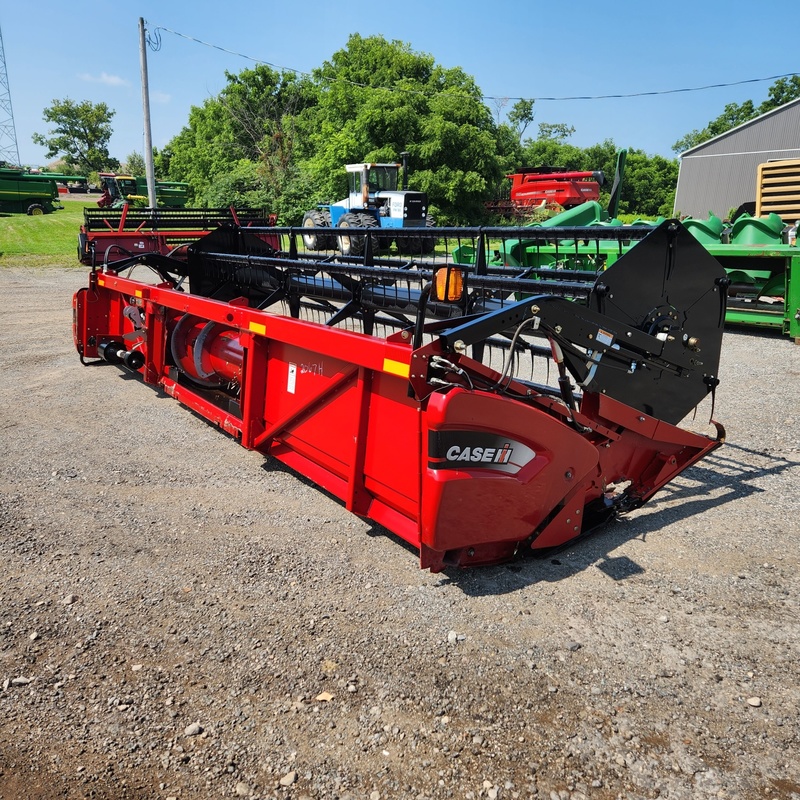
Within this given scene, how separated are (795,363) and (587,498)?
529cm

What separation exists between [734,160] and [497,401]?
35964mm

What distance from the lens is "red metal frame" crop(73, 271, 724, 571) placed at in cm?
273

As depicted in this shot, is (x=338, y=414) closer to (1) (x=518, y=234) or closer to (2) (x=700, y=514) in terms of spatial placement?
(1) (x=518, y=234)

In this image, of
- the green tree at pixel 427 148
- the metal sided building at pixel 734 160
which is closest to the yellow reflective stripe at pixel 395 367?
the green tree at pixel 427 148

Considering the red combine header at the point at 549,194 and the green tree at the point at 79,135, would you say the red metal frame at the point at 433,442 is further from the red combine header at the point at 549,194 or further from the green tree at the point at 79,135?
the green tree at the point at 79,135

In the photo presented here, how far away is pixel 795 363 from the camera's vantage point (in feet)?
23.7

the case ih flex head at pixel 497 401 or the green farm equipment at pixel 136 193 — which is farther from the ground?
the green farm equipment at pixel 136 193

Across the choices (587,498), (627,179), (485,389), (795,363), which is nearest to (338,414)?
(485,389)

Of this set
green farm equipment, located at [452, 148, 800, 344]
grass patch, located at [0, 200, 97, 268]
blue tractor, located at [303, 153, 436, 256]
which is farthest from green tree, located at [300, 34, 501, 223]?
→ green farm equipment, located at [452, 148, 800, 344]

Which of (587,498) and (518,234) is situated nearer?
(587,498)

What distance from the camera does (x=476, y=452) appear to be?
2764mm

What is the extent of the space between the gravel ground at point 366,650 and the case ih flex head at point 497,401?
0.25 metres

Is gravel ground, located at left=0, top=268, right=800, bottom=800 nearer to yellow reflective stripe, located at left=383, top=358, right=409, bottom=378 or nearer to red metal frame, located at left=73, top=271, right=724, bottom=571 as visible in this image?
red metal frame, located at left=73, top=271, right=724, bottom=571

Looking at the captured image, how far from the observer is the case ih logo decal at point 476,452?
2.68 metres
